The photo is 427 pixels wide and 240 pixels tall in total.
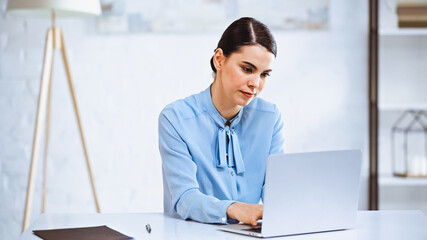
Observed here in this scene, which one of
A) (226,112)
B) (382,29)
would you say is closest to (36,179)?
(226,112)

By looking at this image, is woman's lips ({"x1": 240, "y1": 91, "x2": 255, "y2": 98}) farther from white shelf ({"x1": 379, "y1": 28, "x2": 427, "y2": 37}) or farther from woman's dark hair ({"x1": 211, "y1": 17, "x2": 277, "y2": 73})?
white shelf ({"x1": 379, "y1": 28, "x2": 427, "y2": 37})

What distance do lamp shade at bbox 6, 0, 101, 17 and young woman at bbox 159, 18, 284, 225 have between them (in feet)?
3.35

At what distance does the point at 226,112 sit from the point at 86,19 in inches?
65.7

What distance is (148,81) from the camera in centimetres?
329

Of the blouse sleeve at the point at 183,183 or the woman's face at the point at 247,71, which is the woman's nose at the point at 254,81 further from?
the blouse sleeve at the point at 183,183

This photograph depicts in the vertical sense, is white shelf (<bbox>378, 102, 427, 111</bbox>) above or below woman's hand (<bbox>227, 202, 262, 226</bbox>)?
above

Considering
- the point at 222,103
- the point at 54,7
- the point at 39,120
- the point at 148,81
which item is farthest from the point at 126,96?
the point at 222,103

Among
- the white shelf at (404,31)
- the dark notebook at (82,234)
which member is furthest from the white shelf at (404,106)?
the dark notebook at (82,234)

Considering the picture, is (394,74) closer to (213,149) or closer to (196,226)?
(213,149)

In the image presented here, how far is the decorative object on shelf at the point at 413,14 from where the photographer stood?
124 inches

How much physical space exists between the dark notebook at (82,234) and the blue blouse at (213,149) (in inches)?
10.3

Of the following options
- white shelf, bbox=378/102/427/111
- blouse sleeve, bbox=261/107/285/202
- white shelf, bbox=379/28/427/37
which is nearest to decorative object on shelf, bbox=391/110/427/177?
white shelf, bbox=378/102/427/111

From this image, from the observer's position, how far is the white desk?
142cm

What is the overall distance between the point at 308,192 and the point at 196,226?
1.09 feet
